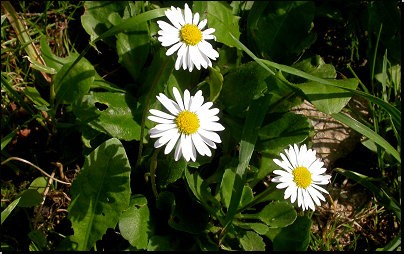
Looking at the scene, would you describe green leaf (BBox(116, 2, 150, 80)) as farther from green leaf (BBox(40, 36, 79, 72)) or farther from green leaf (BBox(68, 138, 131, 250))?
green leaf (BBox(68, 138, 131, 250))

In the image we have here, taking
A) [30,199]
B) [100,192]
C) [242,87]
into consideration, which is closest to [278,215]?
[242,87]

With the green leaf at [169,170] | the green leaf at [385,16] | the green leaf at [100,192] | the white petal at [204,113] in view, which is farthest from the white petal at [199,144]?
the green leaf at [385,16]

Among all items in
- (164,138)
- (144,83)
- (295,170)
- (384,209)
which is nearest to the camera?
(164,138)

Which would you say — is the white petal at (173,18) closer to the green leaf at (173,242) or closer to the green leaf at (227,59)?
the green leaf at (227,59)

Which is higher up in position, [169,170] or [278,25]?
[278,25]

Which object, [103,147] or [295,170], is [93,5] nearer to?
[103,147]

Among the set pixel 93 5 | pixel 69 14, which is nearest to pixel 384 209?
pixel 93 5

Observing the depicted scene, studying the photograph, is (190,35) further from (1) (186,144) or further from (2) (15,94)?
(2) (15,94)
